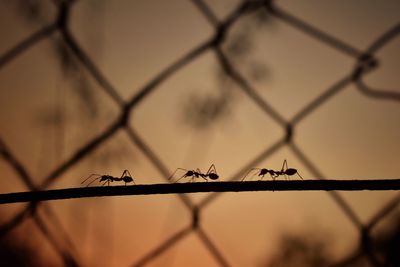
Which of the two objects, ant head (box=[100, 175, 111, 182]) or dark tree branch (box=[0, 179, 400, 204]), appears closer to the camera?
dark tree branch (box=[0, 179, 400, 204])

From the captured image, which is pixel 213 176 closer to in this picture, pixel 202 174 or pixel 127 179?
pixel 202 174

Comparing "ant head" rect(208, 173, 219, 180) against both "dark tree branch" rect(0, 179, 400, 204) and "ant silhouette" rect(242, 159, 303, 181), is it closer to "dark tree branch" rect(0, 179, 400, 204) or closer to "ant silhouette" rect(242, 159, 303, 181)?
"ant silhouette" rect(242, 159, 303, 181)

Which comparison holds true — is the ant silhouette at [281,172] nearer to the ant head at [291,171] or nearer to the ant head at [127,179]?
the ant head at [291,171]

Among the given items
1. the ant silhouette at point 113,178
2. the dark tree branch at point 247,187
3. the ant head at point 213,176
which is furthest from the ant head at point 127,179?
the dark tree branch at point 247,187

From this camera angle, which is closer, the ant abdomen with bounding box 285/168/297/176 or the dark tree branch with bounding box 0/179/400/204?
the dark tree branch with bounding box 0/179/400/204

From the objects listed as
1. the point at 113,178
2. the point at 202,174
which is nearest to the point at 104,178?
the point at 113,178

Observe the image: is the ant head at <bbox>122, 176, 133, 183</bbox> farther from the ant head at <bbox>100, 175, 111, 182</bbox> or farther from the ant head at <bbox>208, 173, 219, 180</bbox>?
the ant head at <bbox>208, 173, 219, 180</bbox>

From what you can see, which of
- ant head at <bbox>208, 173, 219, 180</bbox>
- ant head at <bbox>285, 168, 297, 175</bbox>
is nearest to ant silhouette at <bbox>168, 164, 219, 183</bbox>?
ant head at <bbox>208, 173, 219, 180</bbox>

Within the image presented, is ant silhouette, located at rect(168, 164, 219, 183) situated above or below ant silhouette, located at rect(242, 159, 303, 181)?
above

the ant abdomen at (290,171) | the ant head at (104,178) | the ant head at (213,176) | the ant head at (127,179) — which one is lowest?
the ant abdomen at (290,171)

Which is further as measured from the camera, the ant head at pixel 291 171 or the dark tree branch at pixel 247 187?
the ant head at pixel 291 171

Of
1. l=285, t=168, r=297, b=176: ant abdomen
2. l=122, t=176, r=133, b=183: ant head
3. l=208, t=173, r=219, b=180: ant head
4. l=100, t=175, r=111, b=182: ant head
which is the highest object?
l=100, t=175, r=111, b=182: ant head

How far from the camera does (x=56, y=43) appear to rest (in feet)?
2.77

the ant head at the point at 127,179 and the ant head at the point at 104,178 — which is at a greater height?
the ant head at the point at 104,178
